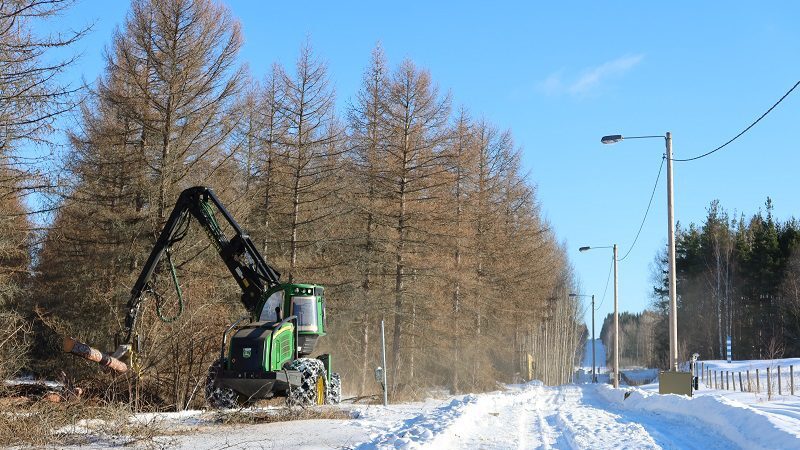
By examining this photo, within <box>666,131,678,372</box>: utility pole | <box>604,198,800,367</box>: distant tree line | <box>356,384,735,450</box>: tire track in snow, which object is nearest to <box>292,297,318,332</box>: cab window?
<box>356,384,735,450</box>: tire track in snow

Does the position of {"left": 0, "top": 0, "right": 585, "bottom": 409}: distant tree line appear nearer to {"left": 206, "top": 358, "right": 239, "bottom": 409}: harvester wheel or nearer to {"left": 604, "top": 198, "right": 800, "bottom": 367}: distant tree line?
{"left": 206, "top": 358, "right": 239, "bottom": 409}: harvester wheel

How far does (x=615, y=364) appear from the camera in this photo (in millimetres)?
43719

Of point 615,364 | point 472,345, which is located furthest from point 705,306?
point 472,345

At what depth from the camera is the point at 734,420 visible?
1395 cm

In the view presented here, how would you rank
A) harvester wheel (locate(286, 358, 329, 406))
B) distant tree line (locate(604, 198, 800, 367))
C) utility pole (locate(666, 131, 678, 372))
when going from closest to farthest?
harvester wheel (locate(286, 358, 329, 406)) → utility pole (locate(666, 131, 678, 372)) → distant tree line (locate(604, 198, 800, 367))

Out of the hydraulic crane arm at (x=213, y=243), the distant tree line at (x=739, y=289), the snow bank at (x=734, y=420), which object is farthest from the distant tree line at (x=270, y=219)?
the distant tree line at (x=739, y=289)

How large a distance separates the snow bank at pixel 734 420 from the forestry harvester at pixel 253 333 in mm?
8049

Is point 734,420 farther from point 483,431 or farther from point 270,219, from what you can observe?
point 270,219

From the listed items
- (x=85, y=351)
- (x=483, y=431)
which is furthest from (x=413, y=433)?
(x=85, y=351)

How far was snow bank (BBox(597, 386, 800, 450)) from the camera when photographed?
443 inches

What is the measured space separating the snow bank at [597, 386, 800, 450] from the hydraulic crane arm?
988 cm

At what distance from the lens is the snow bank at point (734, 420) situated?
11.2m

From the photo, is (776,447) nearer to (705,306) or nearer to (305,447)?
(305,447)

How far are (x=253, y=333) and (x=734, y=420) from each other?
31.5 feet
